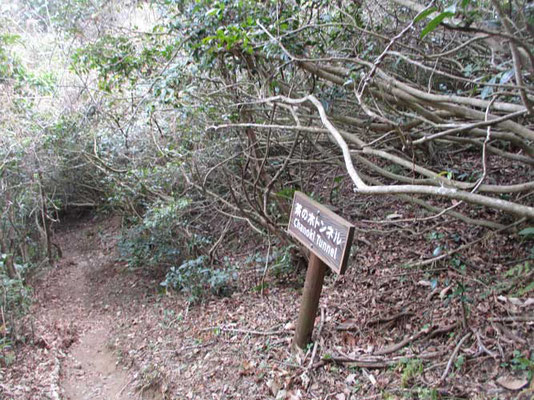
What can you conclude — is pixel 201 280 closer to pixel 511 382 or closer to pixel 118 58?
pixel 118 58

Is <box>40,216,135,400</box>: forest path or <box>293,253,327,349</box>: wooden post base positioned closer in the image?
<box>293,253,327,349</box>: wooden post base

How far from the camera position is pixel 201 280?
5.63 m

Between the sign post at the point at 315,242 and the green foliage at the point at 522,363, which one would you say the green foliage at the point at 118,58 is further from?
the green foliage at the point at 522,363

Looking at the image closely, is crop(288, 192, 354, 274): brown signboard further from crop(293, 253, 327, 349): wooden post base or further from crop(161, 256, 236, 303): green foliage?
crop(161, 256, 236, 303): green foliage

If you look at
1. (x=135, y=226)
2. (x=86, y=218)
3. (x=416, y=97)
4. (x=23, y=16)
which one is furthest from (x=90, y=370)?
(x=23, y=16)

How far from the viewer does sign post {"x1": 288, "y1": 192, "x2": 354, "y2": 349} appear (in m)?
2.87

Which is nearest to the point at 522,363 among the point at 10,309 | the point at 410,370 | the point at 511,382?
the point at 511,382

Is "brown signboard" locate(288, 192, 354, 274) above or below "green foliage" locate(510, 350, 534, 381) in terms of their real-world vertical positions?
above

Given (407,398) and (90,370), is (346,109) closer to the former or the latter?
(407,398)

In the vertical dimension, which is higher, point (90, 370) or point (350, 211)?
point (350, 211)

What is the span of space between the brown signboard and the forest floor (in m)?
0.96

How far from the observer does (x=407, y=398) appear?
2.87 m

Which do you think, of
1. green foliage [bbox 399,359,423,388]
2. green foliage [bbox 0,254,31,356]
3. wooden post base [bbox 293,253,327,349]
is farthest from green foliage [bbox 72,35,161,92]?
green foliage [bbox 399,359,423,388]

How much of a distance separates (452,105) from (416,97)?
268 millimetres
